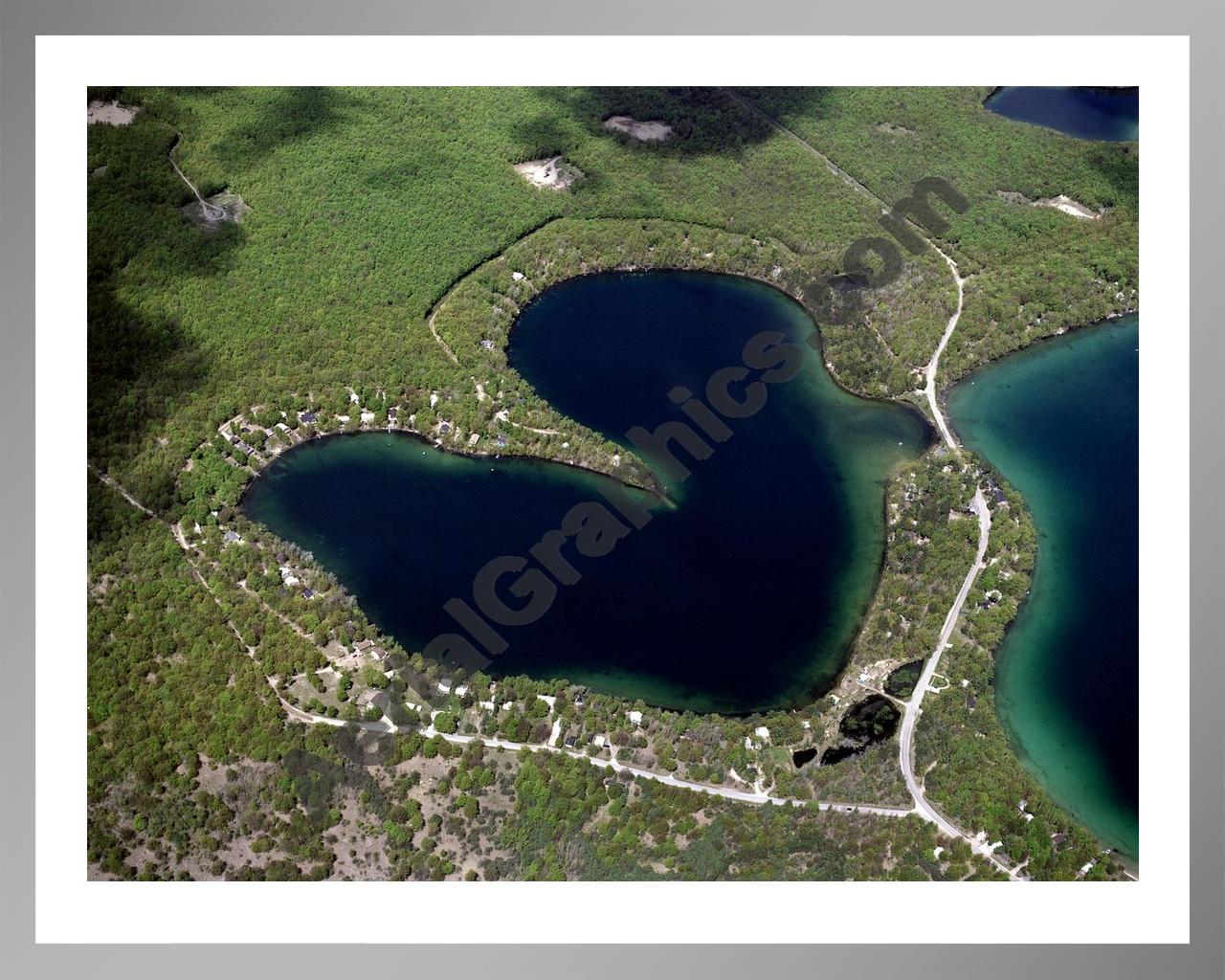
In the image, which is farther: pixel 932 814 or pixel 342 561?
pixel 342 561

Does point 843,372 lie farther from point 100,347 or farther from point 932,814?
point 100,347

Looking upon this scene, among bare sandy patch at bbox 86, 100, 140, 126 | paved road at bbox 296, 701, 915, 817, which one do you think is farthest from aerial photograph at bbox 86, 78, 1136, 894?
bare sandy patch at bbox 86, 100, 140, 126

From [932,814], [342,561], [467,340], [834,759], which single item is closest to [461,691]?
[342,561]

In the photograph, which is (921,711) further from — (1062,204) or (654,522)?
(1062,204)

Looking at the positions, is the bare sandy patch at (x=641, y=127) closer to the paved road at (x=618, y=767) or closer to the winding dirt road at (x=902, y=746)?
the winding dirt road at (x=902, y=746)

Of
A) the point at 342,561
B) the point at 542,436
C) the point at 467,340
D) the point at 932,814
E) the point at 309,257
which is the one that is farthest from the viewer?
the point at 309,257

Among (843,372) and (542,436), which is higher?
(843,372)
